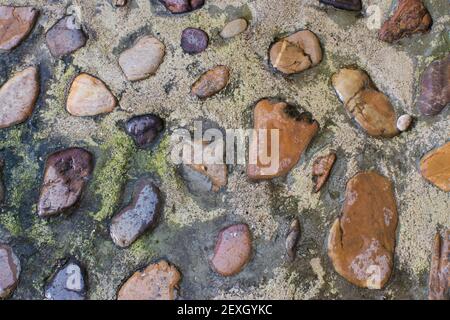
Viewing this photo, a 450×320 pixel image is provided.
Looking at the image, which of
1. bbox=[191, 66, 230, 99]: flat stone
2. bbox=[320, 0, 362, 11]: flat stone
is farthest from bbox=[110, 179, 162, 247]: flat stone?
bbox=[320, 0, 362, 11]: flat stone

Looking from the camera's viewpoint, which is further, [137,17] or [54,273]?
[137,17]

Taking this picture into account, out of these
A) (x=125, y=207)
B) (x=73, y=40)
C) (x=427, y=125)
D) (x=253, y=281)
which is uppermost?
(x=73, y=40)

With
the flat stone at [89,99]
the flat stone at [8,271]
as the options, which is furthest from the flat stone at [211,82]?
the flat stone at [8,271]

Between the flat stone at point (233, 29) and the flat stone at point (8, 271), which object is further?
the flat stone at point (233, 29)

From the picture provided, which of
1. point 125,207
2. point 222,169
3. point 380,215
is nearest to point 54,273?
point 125,207

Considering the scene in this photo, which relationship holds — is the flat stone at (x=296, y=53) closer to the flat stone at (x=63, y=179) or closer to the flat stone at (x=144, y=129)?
the flat stone at (x=144, y=129)

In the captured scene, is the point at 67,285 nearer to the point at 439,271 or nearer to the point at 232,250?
the point at 232,250

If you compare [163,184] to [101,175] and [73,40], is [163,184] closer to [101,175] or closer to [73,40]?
[101,175]
